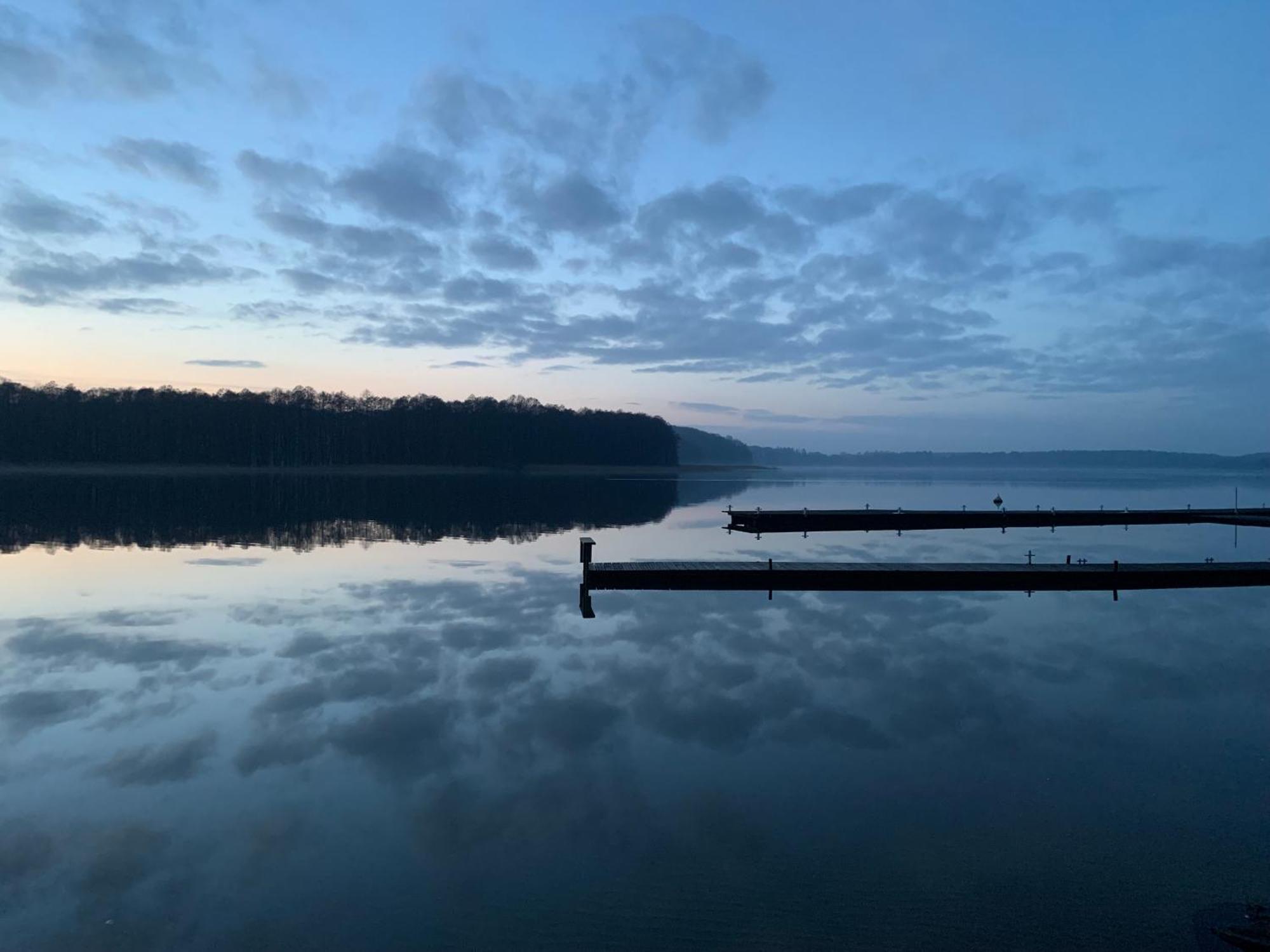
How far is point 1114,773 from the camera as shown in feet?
33.2

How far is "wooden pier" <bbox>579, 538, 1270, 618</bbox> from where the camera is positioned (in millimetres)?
23391

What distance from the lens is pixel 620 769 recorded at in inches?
402

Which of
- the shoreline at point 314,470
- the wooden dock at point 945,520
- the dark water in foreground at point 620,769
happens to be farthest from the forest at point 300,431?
the dark water in foreground at point 620,769

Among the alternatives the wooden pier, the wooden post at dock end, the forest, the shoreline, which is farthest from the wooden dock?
the forest

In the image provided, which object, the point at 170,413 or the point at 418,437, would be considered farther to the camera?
the point at 418,437

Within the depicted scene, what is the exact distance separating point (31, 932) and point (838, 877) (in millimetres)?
7410

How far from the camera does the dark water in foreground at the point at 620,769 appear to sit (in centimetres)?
705

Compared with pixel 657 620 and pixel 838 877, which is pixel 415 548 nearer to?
pixel 657 620

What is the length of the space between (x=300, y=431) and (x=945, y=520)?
119 meters

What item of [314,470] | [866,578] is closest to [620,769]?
[866,578]

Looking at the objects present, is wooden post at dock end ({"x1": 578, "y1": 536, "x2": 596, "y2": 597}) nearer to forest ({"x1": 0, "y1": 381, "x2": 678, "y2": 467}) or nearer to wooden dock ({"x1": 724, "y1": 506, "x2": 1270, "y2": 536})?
wooden dock ({"x1": 724, "y1": 506, "x2": 1270, "y2": 536})

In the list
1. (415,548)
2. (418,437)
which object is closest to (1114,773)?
(415,548)

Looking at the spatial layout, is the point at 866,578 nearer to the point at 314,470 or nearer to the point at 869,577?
the point at 869,577

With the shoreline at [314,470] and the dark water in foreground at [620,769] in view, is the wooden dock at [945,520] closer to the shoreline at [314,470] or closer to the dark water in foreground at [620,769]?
the dark water in foreground at [620,769]
